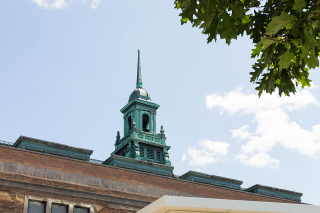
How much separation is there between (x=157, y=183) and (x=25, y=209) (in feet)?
34.8

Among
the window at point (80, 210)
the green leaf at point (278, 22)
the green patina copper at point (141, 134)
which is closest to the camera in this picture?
the green leaf at point (278, 22)

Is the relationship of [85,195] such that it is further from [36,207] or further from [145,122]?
[145,122]

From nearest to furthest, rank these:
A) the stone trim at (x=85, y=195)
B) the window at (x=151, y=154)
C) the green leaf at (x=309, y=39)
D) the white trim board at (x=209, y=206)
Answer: the green leaf at (x=309, y=39)
the white trim board at (x=209, y=206)
the stone trim at (x=85, y=195)
the window at (x=151, y=154)

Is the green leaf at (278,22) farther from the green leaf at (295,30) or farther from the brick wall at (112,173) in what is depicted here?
the brick wall at (112,173)

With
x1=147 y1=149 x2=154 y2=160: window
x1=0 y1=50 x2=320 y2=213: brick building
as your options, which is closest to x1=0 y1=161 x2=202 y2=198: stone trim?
x1=0 y1=50 x2=320 y2=213: brick building

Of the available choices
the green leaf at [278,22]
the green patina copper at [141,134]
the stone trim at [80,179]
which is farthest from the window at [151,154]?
the green leaf at [278,22]

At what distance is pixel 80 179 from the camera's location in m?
26.4

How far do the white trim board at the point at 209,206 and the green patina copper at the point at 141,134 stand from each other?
30912 mm

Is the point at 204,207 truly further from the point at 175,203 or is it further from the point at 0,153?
the point at 0,153

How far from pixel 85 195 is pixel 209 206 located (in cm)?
1220

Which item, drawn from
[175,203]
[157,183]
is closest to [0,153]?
[157,183]

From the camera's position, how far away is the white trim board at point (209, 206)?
14.1 m

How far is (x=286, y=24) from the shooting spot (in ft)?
15.4

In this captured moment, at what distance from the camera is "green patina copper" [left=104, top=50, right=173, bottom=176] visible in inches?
1865
